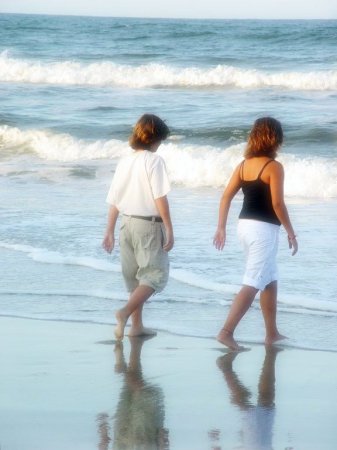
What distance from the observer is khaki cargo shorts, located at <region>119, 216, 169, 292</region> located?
6.30 meters

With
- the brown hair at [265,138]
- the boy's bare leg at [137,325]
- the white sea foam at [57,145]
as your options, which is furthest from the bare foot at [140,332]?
the white sea foam at [57,145]

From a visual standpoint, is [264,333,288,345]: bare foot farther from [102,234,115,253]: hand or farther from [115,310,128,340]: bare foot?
[102,234,115,253]: hand

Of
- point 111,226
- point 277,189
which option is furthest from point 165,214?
point 277,189

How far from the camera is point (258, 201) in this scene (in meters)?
6.14

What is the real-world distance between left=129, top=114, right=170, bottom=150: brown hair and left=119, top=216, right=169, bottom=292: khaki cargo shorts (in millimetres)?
442

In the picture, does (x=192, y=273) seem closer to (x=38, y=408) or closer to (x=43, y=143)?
(x=38, y=408)

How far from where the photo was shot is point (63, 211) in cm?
1174

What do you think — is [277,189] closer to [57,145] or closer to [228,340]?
[228,340]

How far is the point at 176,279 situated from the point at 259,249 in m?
2.13

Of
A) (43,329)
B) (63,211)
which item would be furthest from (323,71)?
(43,329)

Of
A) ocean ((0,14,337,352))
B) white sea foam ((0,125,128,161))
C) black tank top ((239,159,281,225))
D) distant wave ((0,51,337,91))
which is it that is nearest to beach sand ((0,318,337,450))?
ocean ((0,14,337,352))

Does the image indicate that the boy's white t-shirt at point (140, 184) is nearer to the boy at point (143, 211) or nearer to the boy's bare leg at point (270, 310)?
the boy at point (143, 211)

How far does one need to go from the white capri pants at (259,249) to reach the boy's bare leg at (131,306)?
1.95 ft

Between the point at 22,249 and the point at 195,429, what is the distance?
5090 millimetres
